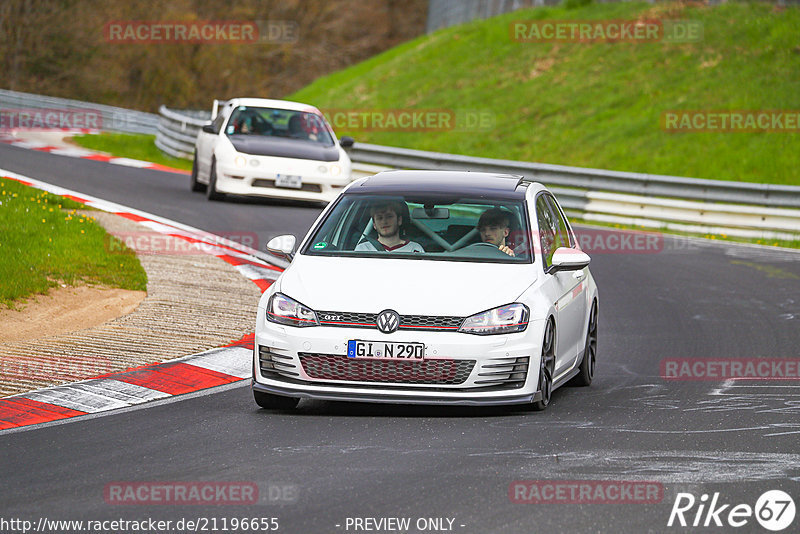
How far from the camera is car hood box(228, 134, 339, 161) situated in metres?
20.4

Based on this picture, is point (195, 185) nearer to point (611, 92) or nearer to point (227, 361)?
point (227, 361)

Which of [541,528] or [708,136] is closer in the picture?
[541,528]

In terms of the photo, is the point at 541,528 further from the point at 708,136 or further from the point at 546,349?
the point at 708,136

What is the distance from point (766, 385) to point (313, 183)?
11708 mm

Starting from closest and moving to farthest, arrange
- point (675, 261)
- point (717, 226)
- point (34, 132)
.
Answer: point (675, 261) < point (717, 226) < point (34, 132)

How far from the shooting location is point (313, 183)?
20406 mm

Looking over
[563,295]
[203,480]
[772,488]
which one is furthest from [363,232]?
[772,488]

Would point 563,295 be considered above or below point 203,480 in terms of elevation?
above
